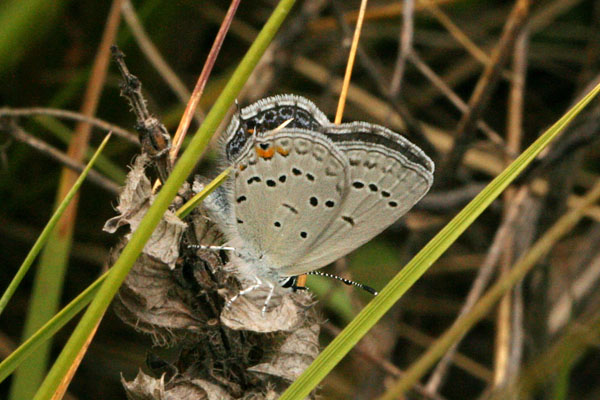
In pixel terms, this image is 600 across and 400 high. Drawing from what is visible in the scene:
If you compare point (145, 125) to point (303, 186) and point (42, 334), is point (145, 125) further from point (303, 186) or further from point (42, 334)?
point (303, 186)

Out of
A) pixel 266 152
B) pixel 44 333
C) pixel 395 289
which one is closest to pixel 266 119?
pixel 266 152

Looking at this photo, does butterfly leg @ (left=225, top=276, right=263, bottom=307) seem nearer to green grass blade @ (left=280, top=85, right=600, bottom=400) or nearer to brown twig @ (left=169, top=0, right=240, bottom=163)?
green grass blade @ (left=280, top=85, right=600, bottom=400)

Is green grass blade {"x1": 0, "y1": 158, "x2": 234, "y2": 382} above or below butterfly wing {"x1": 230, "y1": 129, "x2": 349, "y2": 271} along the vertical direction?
below

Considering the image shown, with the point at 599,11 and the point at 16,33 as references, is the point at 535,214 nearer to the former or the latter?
the point at 599,11

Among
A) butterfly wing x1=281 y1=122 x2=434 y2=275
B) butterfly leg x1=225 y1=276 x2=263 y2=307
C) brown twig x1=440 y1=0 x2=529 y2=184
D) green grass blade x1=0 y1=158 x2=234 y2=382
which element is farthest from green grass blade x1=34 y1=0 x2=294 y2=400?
brown twig x1=440 y1=0 x2=529 y2=184

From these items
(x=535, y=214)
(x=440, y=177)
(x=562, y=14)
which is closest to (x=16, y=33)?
(x=440, y=177)

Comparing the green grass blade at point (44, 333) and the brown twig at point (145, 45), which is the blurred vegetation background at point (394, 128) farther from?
the green grass blade at point (44, 333)

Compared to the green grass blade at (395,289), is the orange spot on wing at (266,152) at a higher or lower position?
higher

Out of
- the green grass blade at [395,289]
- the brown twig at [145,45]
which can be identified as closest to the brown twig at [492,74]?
the brown twig at [145,45]
